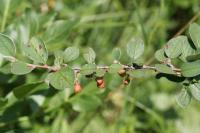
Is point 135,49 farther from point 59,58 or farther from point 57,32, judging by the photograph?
point 57,32

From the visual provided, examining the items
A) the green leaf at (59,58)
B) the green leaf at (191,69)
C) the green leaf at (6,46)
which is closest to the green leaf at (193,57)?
the green leaf at (191,69)

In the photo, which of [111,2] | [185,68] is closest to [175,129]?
[111,2]

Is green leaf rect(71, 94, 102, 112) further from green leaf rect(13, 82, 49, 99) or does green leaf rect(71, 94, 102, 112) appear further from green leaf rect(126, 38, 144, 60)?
green leaf rect(126, 38, 144, 60)

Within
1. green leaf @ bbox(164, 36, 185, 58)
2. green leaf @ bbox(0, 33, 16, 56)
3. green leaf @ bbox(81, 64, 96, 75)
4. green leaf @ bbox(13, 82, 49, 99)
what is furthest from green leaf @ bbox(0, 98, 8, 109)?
green leaf @ bbox(164, 36, 185, 58)

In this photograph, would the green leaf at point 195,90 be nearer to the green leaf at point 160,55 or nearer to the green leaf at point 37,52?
the green leaf at point 160,55

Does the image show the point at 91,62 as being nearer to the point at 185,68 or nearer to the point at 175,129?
the point at 185,68
